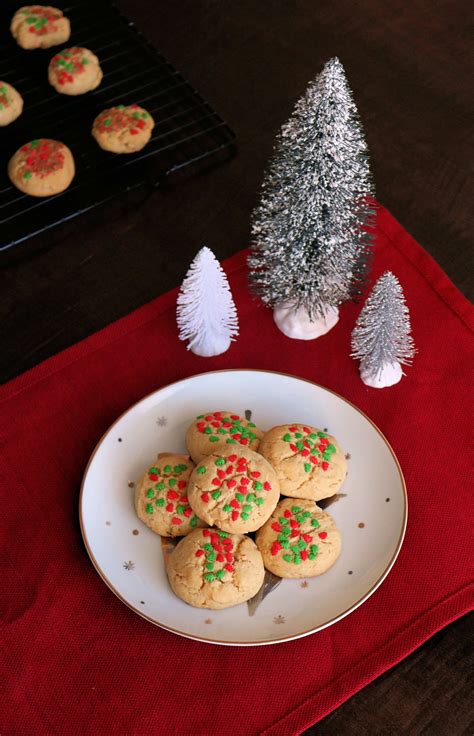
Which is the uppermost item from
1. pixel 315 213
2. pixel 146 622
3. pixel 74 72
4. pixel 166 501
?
pixel 74 72

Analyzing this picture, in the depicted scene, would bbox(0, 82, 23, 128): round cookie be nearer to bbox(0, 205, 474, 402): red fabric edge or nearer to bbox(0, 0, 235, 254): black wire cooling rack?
bbox(0, 0, 235, 254): black wire cooling rack

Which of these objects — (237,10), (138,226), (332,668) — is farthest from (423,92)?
(332,668)

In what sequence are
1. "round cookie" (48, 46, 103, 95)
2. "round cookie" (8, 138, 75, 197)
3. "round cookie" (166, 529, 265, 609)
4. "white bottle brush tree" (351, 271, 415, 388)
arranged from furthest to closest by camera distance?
"round cookie" (48, 46, 103, 95) < "round cookie" (8, 138, 75, 197) < "white bottle brush tree" (351, 271, 415, 388) < "round cookie" (166, 529, 265, 609)

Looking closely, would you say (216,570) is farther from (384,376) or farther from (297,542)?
(384,376)

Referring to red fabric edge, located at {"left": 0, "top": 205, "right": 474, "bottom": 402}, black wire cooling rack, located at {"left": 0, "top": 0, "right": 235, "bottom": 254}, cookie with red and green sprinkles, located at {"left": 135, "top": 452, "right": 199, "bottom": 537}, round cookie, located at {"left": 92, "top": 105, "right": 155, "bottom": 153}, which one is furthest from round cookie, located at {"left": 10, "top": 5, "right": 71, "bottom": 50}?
cookie with red and green sprinkles, located at {"left": 135, "top": 452, "right": 199, "bottom": 537}

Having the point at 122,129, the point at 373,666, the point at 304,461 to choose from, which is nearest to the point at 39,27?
the point at 122,129
